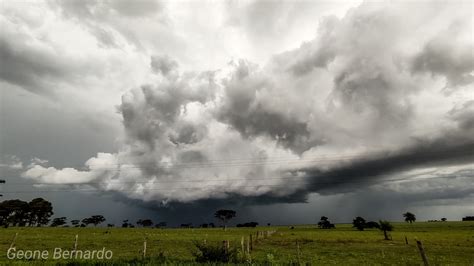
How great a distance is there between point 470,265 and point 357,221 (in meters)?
138

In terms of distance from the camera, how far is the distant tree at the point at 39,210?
17825cm

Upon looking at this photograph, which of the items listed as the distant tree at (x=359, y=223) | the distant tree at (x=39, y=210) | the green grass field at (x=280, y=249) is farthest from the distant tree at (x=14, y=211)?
the distant tree at (x=359, y=223)

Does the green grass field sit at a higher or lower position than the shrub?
lower

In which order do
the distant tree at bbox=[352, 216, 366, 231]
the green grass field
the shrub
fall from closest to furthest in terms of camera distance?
the shrub, the green grass field, the distant tree at bbox=[352, 216, 366, 231]

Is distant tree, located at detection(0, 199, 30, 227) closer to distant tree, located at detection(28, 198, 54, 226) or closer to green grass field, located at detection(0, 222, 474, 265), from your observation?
distant tree, located at detection(28, 198, 54, 226)

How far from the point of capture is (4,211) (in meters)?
170

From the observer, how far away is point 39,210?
590 feet

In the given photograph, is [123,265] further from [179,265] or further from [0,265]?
[0,265]

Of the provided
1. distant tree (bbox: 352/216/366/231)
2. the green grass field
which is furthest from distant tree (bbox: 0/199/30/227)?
distant tree (bbox: 352/216/366/231)

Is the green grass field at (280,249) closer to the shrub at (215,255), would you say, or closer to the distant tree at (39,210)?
the shrub at (215,255)

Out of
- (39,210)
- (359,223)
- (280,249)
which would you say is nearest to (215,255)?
(280,249)

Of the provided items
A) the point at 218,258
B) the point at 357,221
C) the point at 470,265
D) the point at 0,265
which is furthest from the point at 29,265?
the point at 357,221

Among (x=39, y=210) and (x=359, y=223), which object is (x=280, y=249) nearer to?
(x=359, y=223)

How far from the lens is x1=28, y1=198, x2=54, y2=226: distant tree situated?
178250 millimetres
